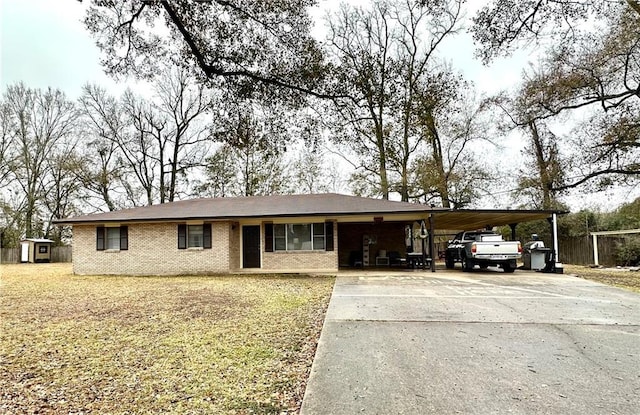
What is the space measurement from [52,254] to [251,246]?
2004 cm

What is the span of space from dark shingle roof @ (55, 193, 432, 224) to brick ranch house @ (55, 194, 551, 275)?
4 cm

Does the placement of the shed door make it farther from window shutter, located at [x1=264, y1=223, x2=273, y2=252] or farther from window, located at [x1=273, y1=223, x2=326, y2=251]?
window, located at [x1=273, y1=223, x2=326, y2=251]

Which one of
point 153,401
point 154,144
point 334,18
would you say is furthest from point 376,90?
point 154,144

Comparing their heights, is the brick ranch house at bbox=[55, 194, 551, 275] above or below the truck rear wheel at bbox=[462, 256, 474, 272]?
above

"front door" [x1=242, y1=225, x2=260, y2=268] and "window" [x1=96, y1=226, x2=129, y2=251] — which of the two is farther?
"front door" [x1=242, y1=225, x2=260, y2=268]

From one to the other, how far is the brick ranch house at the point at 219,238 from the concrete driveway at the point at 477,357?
7.71 m

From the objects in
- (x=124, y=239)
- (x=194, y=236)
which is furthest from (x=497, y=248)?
(x=124, y=239)

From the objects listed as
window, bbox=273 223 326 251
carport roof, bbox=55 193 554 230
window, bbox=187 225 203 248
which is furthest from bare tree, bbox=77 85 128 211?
window, bbox=273 223 326 251

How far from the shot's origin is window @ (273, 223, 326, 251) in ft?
53.9

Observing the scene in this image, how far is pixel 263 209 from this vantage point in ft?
53.8

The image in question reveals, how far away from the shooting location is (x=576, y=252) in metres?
21.7

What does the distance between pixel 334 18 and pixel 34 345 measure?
21.6ft

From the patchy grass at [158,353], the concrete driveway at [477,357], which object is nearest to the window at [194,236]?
the patchy grass at [158,353]

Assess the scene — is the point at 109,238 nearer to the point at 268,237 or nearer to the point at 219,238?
the point at 219,238
